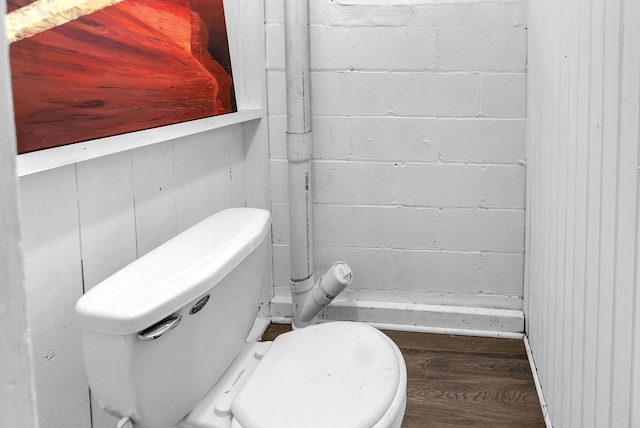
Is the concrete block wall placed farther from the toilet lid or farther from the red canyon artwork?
the toilet lid

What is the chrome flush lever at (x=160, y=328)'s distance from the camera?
97 centimetres

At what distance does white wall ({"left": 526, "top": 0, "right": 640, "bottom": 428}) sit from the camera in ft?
3.10

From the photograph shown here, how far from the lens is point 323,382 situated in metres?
1.21

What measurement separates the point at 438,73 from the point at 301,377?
1352mm

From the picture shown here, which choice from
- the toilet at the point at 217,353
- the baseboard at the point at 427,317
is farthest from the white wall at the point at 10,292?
the baseboard at the point at 427,317

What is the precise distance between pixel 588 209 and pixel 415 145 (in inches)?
42.3

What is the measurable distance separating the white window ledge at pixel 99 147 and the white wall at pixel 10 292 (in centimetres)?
44

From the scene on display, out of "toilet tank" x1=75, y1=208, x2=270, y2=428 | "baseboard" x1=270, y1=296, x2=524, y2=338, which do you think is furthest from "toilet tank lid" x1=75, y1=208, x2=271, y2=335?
"baseboard" x1=270, y1=296, x2=524, y2=338

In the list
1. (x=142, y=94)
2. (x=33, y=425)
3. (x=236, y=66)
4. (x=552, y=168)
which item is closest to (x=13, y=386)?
(x=33, y=425)

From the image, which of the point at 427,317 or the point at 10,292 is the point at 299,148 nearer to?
the point at 427,317

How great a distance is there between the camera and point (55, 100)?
3.50 feet

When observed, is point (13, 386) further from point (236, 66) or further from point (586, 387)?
point (236, 66)

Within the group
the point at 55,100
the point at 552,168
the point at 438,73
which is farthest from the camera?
the point at 438,73

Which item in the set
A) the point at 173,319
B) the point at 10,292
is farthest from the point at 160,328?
the point at 10,292
